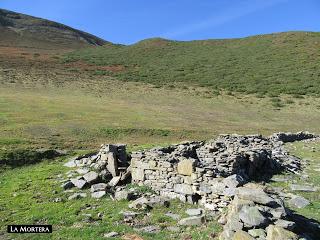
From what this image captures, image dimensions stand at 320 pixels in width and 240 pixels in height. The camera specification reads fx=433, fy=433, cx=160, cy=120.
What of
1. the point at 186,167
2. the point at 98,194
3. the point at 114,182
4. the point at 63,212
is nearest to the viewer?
the point at 63,212

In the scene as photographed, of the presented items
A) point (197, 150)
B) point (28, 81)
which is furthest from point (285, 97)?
point (197, 150)

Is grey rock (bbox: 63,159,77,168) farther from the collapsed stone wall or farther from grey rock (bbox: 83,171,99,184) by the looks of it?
the collapsed stone wall

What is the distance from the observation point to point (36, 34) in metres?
172

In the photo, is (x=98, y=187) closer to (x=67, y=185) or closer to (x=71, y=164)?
(x=67, y=185)

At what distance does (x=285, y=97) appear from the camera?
215 ft

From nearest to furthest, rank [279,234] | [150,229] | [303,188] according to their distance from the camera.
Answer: [279,234]
[150,229]
[303,188]

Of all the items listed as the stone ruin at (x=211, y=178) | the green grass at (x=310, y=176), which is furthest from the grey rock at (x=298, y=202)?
the stone ruin at (x=211, y=178)

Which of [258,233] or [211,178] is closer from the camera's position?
[258,233]

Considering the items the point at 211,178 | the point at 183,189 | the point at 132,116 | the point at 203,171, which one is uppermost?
the point at 203,171

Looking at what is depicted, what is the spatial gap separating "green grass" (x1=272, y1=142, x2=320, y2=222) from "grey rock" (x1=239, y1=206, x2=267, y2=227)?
3238 millimetres

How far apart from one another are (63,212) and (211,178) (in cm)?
557

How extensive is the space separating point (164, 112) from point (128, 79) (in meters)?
29.7

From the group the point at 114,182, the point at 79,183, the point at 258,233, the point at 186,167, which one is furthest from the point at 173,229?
the point at 79,183

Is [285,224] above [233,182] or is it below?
below
